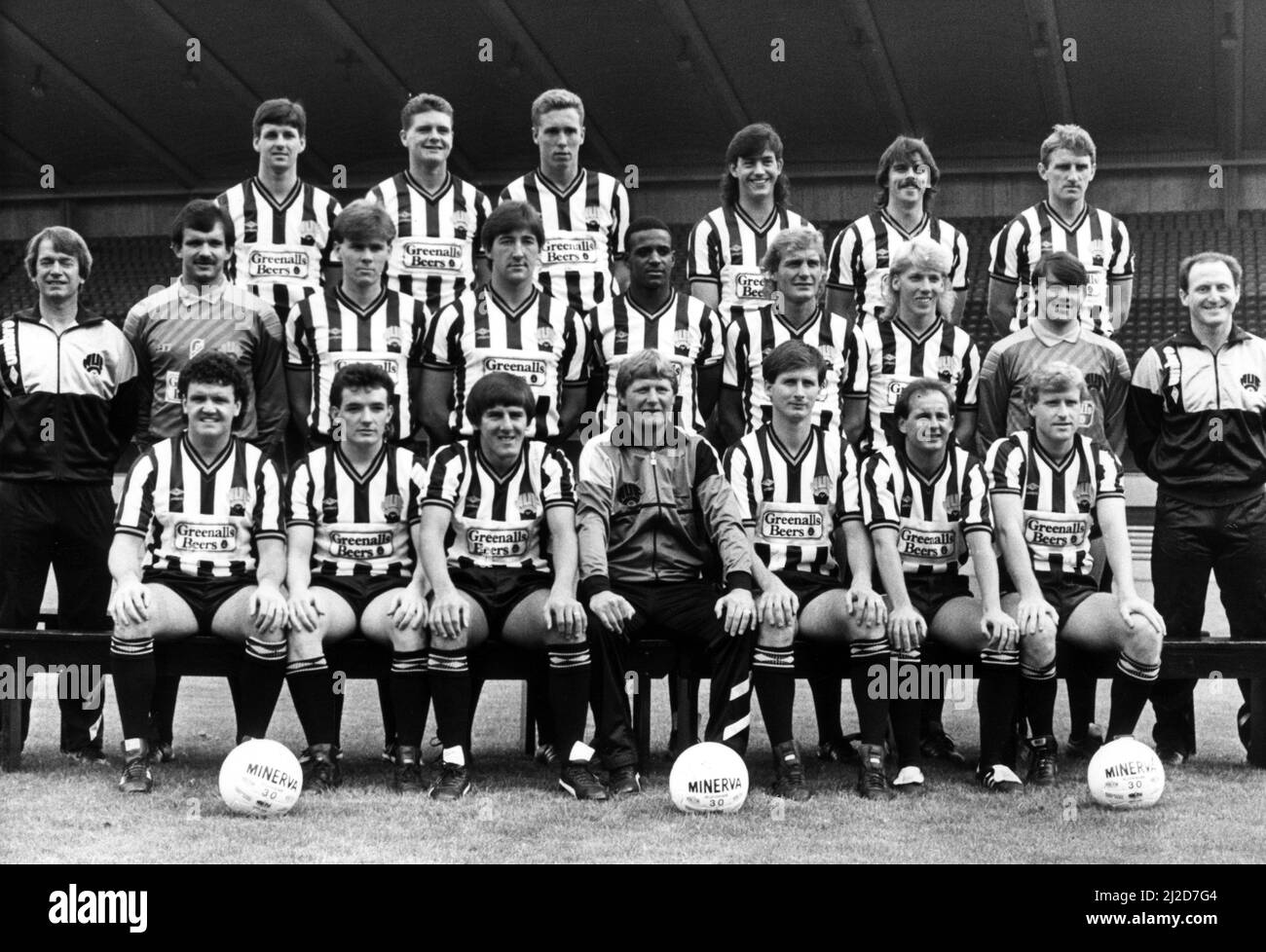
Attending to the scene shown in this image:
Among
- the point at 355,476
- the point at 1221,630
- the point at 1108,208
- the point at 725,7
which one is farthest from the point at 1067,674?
the point at 1108,208

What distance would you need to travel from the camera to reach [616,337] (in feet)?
15.8

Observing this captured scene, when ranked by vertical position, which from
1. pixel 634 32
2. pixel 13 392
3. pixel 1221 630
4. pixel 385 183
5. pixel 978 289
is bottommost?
pixel 1221 630

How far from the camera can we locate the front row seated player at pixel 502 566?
4039 millimetres

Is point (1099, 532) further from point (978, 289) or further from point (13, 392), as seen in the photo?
point (978, 289)

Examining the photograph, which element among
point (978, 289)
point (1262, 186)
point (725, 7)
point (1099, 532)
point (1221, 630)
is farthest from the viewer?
point (978, 289)

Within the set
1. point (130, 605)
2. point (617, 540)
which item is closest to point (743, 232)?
point (617, 540)

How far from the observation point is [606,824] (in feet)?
12.0

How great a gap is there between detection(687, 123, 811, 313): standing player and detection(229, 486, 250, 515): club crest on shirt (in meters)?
1.93

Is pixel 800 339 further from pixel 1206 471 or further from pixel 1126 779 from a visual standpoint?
pixel 1126 779

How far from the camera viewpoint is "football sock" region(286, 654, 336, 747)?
4059 mm

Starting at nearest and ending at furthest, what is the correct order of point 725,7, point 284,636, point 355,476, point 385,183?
point 284,636 < point 355,476 < point 385,183 < point 725,7

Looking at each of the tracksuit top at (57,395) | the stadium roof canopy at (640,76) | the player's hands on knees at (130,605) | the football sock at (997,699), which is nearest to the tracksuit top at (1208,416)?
the football sock at (997,699)

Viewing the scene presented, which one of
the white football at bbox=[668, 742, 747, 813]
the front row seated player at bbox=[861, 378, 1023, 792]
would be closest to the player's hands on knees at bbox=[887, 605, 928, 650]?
the front row seated player at bbox=[861, 378, 1023, 792]

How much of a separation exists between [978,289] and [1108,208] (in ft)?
5.72
